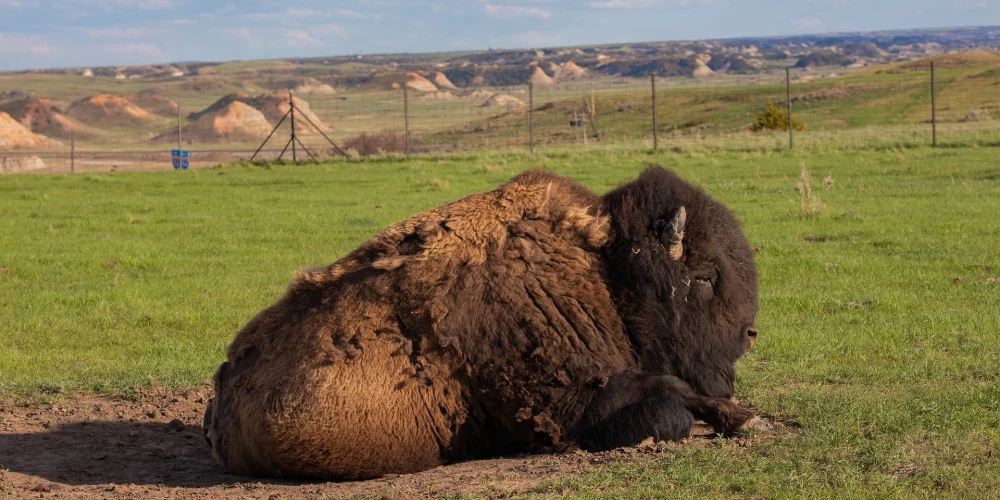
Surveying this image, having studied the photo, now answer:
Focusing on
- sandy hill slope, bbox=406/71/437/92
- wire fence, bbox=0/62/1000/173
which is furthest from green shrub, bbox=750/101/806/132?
sandy hill slope, bbox=406/71/437/92

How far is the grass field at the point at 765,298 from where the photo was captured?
510cm

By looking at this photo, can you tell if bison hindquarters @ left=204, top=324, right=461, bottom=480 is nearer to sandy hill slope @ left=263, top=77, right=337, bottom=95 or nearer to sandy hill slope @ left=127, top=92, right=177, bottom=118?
sandy hill slope @ left=127, top=92, right=177, bottom=118

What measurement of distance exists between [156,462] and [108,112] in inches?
4488

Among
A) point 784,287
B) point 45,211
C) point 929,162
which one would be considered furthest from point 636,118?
point 784,287

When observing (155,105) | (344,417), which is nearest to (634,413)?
(344,417)

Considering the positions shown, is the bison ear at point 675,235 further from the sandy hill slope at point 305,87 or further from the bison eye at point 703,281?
the sandy hill slope at point 305,87

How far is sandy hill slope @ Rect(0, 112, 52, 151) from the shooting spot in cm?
7362

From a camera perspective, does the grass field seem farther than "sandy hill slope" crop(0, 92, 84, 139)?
No

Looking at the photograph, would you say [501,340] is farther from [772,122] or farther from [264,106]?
[264,106]

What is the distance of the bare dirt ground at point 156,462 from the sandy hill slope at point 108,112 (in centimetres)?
10737

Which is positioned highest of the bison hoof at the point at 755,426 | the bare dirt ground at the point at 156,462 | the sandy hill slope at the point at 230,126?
the sandy hill slope at the point at 230,126

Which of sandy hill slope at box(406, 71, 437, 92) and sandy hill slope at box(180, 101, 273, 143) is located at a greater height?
sandy hill slope at box(406, 71, 437, 92)

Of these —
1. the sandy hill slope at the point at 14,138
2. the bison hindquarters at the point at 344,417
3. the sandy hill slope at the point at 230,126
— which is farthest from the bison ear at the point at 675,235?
the sandy hill slope at the point at 230,126

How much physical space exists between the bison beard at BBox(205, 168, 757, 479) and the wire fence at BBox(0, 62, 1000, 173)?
29164 millimetres
